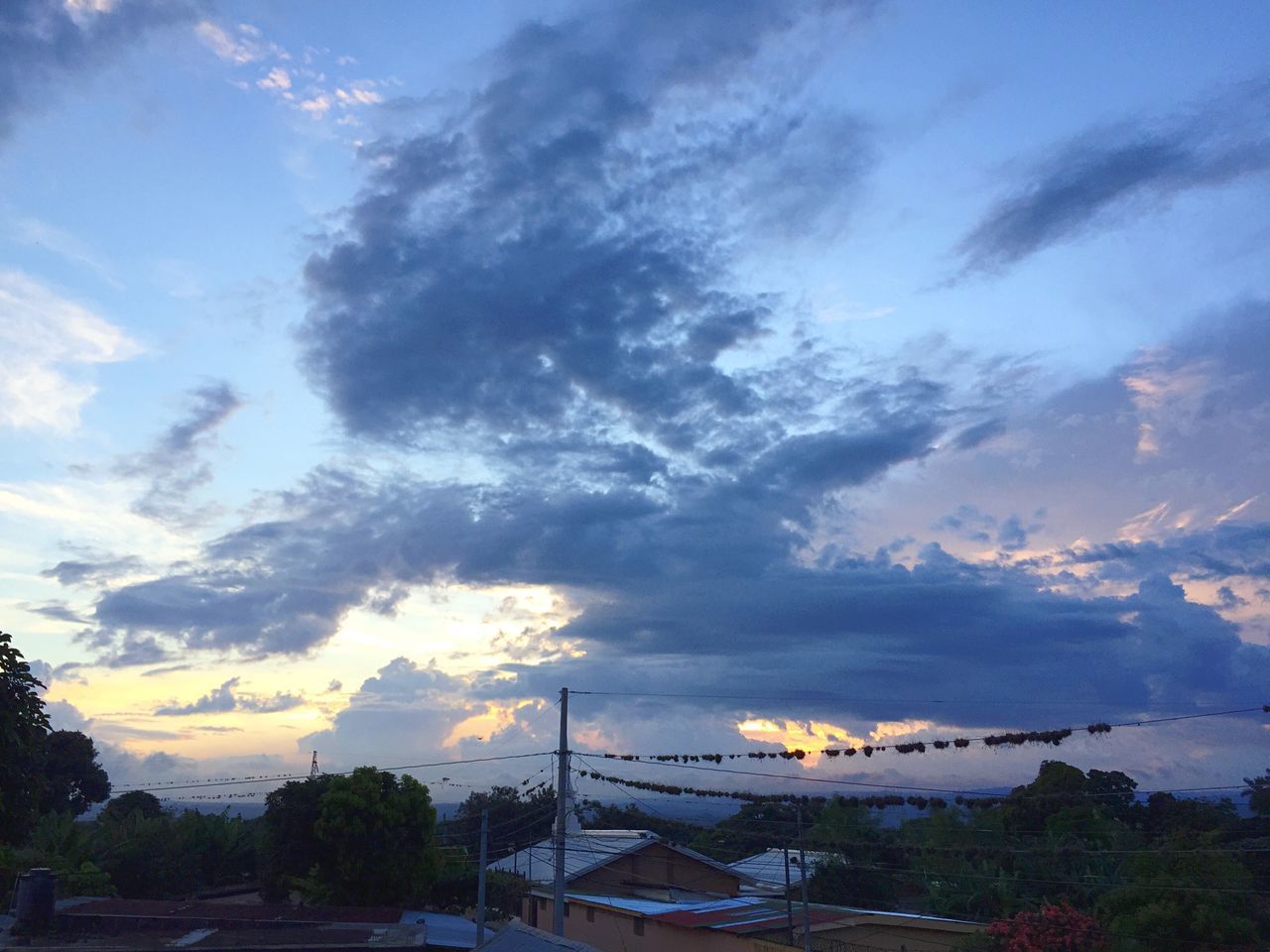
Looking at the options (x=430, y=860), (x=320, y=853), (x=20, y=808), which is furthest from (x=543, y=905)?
(x=20, y=808)

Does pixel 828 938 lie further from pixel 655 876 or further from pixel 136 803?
pixel 136 803

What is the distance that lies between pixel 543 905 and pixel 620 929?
35.3 ft

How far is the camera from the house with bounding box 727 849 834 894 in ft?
201

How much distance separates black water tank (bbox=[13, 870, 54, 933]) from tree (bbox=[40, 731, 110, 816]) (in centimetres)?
6319

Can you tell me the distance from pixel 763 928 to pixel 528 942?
64.7 ft

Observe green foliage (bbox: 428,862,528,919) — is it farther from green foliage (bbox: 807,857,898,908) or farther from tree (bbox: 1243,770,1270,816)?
tree (bbox: 1243,770,1270,816)

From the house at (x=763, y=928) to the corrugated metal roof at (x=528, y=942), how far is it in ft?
47.6

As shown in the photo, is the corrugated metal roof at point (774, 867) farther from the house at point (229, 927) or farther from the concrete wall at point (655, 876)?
the house at point (229, 927)

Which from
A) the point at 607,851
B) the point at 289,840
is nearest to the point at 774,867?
the point at 607,851

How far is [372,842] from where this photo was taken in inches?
1882

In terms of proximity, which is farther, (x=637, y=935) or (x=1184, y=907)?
A: (x=637, y=935)

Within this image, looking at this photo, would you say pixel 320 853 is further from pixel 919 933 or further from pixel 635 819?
pixel 635 819

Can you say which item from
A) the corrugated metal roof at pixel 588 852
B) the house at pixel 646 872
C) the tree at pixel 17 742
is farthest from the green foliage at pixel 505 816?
the tree at pixel 17 742

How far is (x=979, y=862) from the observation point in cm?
5912
